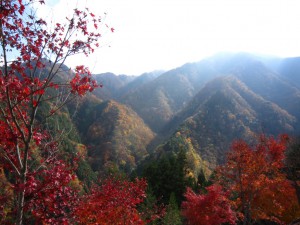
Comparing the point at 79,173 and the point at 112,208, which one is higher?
the point at 112,208

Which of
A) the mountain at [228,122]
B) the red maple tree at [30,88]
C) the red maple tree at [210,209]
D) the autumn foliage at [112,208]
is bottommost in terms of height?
the mountain at [228,122]

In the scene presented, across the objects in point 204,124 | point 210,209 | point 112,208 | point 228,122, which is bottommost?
point 228,122

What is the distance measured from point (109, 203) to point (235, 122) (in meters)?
114

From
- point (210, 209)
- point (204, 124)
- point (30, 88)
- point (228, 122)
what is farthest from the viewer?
point (228, 122)

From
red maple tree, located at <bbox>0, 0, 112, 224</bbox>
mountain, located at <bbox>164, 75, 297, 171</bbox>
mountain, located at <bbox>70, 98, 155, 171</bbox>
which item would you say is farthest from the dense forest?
mountain, located at <bbox>164, 75, 297, 171</bbox>

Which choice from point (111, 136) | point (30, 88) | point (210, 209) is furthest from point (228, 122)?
point (30, 88)

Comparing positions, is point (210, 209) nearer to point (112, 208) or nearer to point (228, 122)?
point (112, 208)

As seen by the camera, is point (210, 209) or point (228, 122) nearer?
point (210, 209)

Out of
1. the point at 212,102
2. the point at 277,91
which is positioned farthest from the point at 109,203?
the point at 277,91

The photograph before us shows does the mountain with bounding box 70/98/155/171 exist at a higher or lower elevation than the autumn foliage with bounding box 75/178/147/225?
lower

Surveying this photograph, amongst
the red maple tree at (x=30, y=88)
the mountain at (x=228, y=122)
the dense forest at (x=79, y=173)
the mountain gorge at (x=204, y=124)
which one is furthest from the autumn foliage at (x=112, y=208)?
the mountain at (x=228, y=122)

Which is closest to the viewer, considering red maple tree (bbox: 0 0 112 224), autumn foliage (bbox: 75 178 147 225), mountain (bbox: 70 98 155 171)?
red maple tree (bbox: 0 0 112 224)

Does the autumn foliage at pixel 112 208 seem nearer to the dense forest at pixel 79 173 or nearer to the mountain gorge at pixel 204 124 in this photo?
the dense forest at pixel 79 173

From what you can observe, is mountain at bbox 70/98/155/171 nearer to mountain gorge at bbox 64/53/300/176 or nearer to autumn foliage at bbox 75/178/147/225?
mountain gorge at bbox 64/53/300/176
